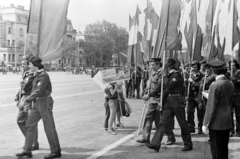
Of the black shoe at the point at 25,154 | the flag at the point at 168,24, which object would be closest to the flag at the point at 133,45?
the flag at the point at 168,24

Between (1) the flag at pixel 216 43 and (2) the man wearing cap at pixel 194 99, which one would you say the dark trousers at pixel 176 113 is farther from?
(1) the flag at pixel 216 43

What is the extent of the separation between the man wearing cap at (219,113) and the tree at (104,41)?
90901 mm

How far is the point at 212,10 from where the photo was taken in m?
13.5

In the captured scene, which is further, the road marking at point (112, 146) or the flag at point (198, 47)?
the flag at point (198, 47)

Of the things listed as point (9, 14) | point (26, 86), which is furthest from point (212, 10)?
point (9, 14)

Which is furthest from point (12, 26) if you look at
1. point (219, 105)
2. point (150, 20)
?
point (219, 105)

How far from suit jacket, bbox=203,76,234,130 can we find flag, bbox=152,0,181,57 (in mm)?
3010

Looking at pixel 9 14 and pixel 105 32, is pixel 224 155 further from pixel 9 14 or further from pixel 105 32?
pixel 9 14

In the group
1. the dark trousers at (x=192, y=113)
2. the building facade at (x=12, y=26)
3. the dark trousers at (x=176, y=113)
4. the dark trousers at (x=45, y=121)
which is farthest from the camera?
the building facade at (x=12, y=26)

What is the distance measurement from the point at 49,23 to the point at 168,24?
8.56 ft

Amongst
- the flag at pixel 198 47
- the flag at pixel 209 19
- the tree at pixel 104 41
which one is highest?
the tree at pixel 104 41

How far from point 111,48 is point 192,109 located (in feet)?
294

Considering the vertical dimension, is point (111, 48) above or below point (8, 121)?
above

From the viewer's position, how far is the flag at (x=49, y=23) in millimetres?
6878
